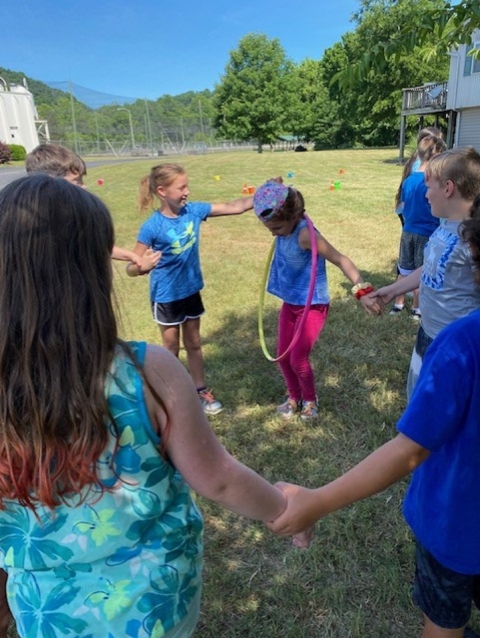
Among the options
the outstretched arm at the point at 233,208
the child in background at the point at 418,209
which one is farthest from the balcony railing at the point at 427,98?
the outstretched arm at the point at 233,208

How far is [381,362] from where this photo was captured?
185 inches

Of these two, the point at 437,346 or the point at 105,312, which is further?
the point at 437,346

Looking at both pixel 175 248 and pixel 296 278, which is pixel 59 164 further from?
pixel 296 278

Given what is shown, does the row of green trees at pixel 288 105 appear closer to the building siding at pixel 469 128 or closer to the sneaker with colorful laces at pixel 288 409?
the building siding at pixel 469 128

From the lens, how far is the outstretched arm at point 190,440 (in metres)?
1.11

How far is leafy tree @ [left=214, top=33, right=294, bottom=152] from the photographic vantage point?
2403 inches

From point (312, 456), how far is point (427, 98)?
3012 cm

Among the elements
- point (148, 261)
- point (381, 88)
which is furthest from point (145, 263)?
point (381, 88)

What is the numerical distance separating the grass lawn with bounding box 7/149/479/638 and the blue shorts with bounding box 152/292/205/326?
365 mm

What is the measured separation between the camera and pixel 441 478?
148cm

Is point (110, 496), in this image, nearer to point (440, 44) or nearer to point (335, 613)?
point (335, 613)

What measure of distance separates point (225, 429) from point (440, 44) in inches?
112

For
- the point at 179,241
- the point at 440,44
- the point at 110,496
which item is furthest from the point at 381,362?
the point at 110,496

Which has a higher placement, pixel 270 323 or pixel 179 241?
pixel 179 241
